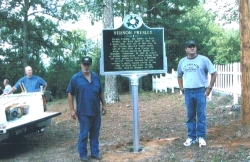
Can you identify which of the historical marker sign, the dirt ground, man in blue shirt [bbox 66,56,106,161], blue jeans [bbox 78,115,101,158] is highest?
the historical marker sign

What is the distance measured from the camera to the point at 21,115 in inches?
300

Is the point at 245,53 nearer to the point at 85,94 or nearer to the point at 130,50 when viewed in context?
the point at 130,50

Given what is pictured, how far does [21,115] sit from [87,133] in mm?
1863

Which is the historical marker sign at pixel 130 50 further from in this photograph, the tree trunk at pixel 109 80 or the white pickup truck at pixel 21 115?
the tree trunk at pixel 109 80

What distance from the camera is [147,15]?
30891 millimetres

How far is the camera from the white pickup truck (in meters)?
7.06

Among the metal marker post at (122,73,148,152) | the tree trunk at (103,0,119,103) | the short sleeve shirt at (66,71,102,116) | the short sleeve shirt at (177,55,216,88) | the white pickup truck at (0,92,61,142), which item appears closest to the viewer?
the short sleeve shirt at (66,71,102,116)

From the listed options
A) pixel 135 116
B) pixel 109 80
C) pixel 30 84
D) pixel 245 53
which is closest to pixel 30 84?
pixel 30 84

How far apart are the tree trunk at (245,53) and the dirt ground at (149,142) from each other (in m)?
0.44

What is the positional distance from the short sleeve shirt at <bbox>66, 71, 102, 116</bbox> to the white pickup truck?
1.48 meters

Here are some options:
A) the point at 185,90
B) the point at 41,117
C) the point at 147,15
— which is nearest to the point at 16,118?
the point at 41,117

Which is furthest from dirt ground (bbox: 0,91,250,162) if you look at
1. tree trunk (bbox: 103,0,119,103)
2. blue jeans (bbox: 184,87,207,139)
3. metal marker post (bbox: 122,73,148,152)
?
tree trunk (bbox: 103,0,119,103)

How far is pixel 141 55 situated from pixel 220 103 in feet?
22.7

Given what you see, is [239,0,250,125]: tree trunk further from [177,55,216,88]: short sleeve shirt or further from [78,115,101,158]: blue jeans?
[78,115,101,158]: blue jeans
